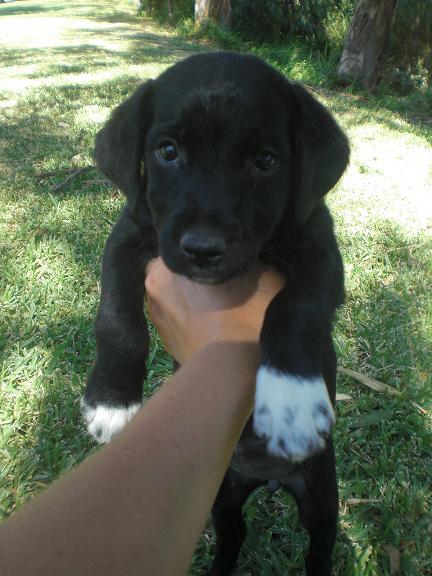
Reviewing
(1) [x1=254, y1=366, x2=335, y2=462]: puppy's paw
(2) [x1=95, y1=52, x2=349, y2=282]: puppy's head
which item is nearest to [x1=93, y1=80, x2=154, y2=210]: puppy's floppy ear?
(2) [x1=95, y1=52, x2=349, y2=282]: puppy's head

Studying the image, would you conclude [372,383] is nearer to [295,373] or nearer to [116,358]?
[295,373]

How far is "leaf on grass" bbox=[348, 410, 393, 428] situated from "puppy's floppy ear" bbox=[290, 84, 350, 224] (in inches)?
44.8

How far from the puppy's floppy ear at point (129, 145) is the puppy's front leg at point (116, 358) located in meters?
0.33

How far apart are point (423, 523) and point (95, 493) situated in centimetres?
168

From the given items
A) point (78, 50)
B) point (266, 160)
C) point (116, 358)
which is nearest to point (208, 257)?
point (266, 160)

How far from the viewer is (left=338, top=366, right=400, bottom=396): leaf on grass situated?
2.86 m

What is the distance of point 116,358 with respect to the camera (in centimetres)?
219

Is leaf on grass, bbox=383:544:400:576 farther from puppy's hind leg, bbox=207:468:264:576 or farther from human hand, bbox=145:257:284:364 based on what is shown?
human hand, bbox=145:257:284:364

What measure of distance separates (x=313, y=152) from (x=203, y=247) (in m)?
0.71

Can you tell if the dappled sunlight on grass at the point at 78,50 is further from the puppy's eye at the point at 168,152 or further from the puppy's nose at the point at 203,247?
the puppy's nose at the point at 203,247

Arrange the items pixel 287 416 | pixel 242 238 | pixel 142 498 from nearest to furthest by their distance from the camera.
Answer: pixel 142 498 < pixel 287 416 < pixel 242 238

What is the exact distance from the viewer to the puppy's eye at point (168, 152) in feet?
6.83

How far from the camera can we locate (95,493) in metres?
1.12

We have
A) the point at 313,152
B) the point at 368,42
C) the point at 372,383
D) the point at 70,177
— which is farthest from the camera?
the point at 368,42
